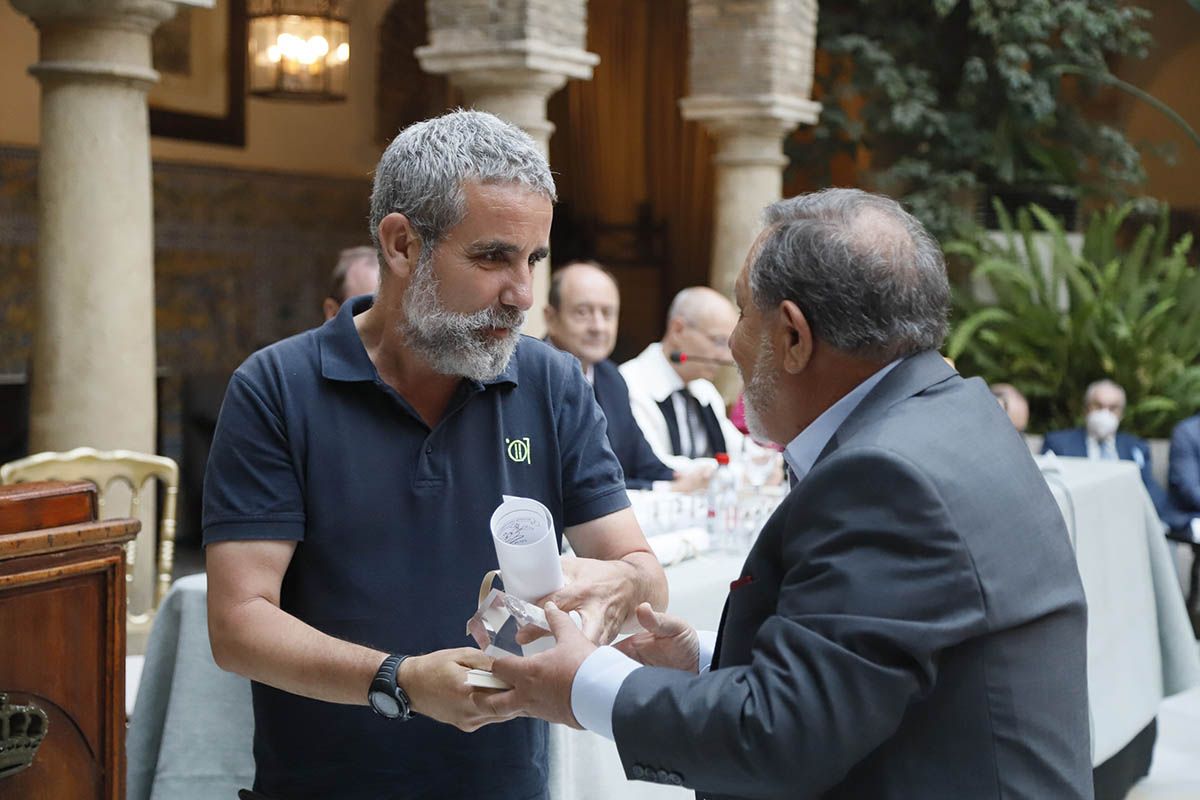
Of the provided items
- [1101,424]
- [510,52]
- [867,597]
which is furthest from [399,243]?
[1101,424]

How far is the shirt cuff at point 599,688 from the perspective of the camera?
1627mm

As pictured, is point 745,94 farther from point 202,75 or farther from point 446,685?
point 446,685

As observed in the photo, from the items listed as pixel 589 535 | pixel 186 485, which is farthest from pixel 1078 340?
pixel 589 535

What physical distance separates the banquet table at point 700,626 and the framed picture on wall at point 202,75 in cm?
658

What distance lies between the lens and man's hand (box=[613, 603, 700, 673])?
1967 millimetres

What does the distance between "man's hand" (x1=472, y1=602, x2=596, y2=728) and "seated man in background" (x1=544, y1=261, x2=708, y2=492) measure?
3.35m

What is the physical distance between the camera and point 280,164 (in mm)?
10875

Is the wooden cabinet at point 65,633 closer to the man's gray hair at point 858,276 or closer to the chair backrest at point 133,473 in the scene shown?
the man's gray hair at point 858,276

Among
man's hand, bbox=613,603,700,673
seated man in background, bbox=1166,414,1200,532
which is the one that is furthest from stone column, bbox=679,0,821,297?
man's hand, bbox=613,603,700,673

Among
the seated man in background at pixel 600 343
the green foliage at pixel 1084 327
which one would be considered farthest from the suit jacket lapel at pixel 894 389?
the green foliage at pixel 1084 327

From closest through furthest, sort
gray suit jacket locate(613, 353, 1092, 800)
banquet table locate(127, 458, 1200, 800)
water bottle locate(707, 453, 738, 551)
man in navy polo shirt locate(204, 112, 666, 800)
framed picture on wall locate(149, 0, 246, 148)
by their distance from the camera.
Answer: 1. gray suit jacket locate(613, 353, 1092, 800)
2. man in navy polo shirt locate(204, 112, 666, 800)
3. banquet table locate(127, 458, 1200, 800)
4. water bottle locate(707, 453, 738, 551)
5. framed picture on wall locate(149, 0, 246, 148)

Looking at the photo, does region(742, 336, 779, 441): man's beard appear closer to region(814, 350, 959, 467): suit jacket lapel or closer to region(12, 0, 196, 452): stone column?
region(814, 350, 959, 467): suit jacket lapel

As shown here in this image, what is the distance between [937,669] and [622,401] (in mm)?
3823

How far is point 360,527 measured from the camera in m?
1.91
